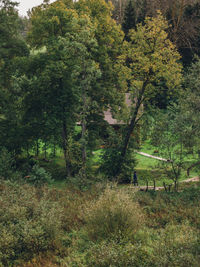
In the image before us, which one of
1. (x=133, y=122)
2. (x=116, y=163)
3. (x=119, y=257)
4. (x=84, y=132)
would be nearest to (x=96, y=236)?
(x=119, y=257)

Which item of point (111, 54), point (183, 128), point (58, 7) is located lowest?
point (183, 128)

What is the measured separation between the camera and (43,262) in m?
9.30

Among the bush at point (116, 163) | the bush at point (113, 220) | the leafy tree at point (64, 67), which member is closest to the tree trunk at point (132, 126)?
the bush at point (116, 163)

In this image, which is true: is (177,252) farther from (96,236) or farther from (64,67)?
(64,67)

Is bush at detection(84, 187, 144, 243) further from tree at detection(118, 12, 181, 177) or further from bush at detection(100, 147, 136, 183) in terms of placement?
bush at detection(100, 147, 136, 183)

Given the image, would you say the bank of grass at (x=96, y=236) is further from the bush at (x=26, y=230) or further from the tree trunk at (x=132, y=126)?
the tree trunk at (x=132, y=126)

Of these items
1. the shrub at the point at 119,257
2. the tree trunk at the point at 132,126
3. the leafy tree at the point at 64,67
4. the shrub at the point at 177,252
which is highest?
the leafy tree at the point at 64,67

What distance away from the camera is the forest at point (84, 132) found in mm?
10523

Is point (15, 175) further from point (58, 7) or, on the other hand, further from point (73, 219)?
point (58, 7)

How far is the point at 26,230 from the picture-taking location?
10102 millimetres

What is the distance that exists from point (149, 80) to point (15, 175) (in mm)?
12216

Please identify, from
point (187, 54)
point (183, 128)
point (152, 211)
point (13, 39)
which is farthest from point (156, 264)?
point (187, 54)

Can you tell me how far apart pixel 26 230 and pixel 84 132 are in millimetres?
12761

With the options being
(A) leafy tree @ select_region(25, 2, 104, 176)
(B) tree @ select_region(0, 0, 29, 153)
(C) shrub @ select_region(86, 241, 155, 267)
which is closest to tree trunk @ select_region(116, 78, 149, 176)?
(A) leafy tree @ select_region(25, 2, 104, 176)
